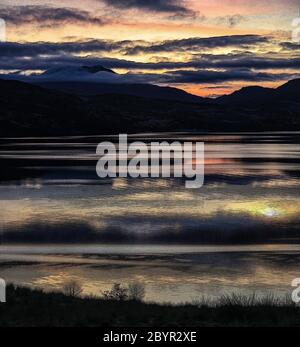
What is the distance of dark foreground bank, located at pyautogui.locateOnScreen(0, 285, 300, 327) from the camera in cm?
1158

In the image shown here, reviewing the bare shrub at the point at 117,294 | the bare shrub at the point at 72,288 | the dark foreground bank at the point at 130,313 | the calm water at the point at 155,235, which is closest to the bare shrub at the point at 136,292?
the bare shrub at the point at 117,294

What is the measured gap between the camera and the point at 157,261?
19.1 metres

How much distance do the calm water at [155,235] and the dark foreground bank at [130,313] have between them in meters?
2.05

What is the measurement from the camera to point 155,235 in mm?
23406

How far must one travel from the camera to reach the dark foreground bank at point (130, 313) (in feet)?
38.0

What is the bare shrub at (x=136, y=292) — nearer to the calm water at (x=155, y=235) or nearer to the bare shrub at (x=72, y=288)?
the calm water at (x=155, y=235)

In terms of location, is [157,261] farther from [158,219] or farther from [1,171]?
[1,171]

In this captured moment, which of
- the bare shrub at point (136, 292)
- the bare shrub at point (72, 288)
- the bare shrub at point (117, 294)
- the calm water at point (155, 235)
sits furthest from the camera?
the calm water at point (155, 235)

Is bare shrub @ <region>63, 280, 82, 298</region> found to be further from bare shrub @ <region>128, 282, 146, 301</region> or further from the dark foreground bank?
bare shrub @ <region>128, 282, 146, 301</region>

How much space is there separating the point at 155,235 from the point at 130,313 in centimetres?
1118

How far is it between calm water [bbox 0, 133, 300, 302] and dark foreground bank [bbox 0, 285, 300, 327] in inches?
80.8

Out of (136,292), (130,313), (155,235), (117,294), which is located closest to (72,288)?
(117,294)

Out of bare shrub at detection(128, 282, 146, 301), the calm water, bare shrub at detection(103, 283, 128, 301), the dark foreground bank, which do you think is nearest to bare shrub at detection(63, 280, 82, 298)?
the calm water
